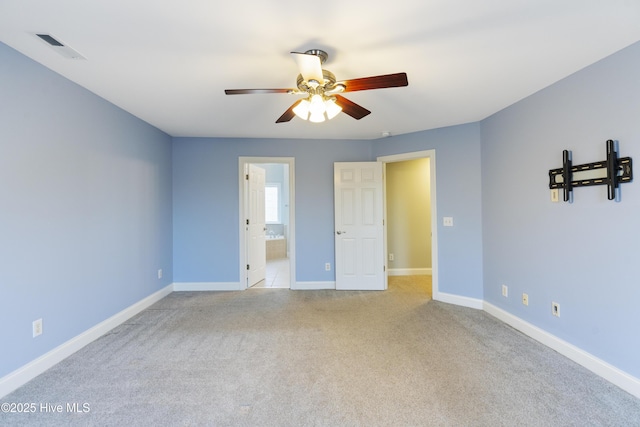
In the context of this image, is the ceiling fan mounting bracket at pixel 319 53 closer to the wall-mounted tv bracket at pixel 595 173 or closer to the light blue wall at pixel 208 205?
the wall-mounted tv bracket at pixel 595 173

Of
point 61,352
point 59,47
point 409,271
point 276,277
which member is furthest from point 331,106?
point 409,271

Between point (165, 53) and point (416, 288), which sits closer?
point (165, 53)

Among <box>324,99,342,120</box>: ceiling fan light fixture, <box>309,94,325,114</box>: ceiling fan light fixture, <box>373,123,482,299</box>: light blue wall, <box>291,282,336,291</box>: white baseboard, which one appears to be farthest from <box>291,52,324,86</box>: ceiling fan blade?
<box>291,282,336,291</box>: white baseboard

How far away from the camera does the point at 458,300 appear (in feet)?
12.2

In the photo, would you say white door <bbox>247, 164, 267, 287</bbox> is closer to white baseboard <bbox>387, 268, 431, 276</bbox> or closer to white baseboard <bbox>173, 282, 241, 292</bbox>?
white baseboard <bbox>173, 282, 241, 292</bbox>

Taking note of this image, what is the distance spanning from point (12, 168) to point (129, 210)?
4.49 ft

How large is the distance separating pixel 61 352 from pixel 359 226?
3511 millimetres

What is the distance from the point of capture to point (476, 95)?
2.79m

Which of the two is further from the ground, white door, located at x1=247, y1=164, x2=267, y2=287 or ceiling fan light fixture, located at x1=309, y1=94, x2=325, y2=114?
ceiling fan light fixture, located at x1=309, y1=94, x2=325, y2=114

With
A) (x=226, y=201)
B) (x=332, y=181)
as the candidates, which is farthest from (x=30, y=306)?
(x=332, y=181)

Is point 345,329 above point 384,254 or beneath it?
beneath

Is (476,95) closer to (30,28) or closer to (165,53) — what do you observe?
(165,53)

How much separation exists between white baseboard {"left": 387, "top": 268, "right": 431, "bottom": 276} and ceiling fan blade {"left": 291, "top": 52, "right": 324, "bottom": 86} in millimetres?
4088

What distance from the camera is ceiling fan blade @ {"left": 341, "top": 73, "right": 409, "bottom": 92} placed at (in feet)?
5.83
